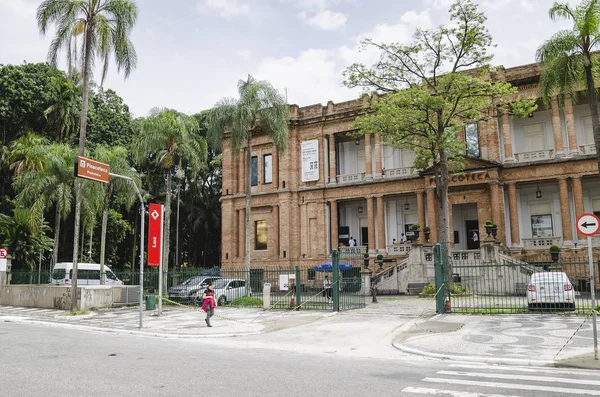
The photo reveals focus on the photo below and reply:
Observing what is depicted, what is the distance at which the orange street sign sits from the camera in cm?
1789

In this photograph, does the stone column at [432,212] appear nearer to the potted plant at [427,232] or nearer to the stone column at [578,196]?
the potted plant at [427,232]

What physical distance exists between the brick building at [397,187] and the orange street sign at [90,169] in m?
14.9

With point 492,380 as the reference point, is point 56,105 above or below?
above

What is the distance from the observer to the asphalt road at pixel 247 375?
24.6 feet

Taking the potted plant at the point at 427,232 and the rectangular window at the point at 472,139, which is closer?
the potted plant at the point at 427,232

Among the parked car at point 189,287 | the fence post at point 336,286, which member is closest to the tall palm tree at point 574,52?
the fence post at point 336,286

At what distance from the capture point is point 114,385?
25.7 ft

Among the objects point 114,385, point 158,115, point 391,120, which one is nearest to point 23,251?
point 158,115

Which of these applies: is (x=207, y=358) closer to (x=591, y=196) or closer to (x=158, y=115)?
(x=158, y=115)

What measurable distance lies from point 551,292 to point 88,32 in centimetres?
2342

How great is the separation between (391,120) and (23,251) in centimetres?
2519

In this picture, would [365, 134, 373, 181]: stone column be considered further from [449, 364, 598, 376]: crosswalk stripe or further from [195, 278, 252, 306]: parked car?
[449, 364, 598, 376]: crosswalk stripe

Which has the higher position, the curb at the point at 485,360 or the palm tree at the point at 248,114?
the palm tree at the point at 248,114

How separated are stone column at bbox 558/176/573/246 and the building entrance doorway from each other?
6.18m
